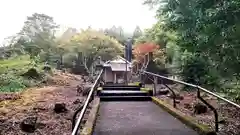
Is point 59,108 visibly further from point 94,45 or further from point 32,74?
point 94,45

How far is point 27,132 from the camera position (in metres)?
5.88

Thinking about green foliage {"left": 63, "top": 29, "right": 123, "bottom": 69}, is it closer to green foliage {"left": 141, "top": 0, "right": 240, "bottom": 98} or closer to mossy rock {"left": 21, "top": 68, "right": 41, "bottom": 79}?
mossy rock {"left": 21, "top": 68, "right": 41, "bottom": 79}

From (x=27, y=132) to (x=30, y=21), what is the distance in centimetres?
2142

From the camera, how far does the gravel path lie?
4488 mm

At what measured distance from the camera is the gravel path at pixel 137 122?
177 inches

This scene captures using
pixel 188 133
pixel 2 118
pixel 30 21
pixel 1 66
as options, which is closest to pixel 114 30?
pixel 30 21

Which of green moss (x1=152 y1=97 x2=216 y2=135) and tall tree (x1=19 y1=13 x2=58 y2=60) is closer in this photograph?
green moss (x1=152 y1=97 x2=216 y2=135)

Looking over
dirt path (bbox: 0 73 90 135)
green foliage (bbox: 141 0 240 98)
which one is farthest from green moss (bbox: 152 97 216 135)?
dirt path (bbox: 0 73 90 135)

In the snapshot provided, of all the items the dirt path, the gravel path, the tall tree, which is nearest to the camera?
the gravel path

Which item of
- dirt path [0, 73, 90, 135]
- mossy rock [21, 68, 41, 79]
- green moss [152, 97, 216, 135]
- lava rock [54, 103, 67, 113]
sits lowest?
dirt path [0, 73, 90, 135]

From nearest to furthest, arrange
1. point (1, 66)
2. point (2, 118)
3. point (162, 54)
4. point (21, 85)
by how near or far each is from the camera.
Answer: point (2, 118)
point (21, 85)
point (1, 66)
point (162, 54)

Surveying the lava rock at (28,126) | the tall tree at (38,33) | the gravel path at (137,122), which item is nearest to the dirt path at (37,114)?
the lava rock at (28,126)

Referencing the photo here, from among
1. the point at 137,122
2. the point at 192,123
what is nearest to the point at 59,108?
the point at 137,122

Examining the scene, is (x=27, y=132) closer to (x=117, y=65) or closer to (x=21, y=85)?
(x=21, y=85)
